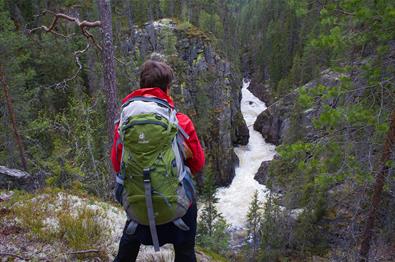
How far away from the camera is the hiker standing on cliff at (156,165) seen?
2.22m

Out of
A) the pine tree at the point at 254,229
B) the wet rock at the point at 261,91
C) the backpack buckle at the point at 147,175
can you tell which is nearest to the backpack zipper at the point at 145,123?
the backpack buckle at the point at 147,175

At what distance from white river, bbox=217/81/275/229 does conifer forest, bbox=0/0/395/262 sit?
0.20m

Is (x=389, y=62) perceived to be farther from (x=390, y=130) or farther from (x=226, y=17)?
(x=226, y=17)

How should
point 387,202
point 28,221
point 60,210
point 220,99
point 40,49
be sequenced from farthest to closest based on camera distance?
point 220,99, point 40,49, point 387,202, point 60,210, point 28,221

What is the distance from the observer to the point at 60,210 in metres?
4.79

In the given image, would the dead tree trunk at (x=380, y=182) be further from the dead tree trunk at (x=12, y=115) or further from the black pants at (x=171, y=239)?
the dead tree trunk at (x=12, y=115)

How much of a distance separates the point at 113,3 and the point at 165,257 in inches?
1981

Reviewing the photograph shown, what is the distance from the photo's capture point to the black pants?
2477 millimetres

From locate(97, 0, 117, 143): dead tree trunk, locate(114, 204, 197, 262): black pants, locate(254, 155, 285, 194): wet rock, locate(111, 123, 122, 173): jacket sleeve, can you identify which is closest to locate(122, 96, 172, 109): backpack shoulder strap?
locate(111, 123, 122, 173): jacket sleeve

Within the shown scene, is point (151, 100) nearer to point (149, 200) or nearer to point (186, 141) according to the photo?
point (186, 141)

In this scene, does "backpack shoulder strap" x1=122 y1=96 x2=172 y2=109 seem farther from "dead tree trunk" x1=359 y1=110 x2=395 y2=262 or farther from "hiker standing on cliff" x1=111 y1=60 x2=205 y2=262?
"dead tree trunk" x1=359 y1=110 x2=395 y2=262

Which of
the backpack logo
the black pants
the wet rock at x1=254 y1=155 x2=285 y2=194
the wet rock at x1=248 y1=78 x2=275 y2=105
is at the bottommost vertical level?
the wet rock at x1=254 y1=155 x2=285 y2=194

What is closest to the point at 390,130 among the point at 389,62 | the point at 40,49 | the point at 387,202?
Result: the point at 389,62

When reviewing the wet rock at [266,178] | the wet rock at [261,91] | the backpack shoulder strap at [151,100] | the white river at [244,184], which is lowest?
the white river at [244,184]
